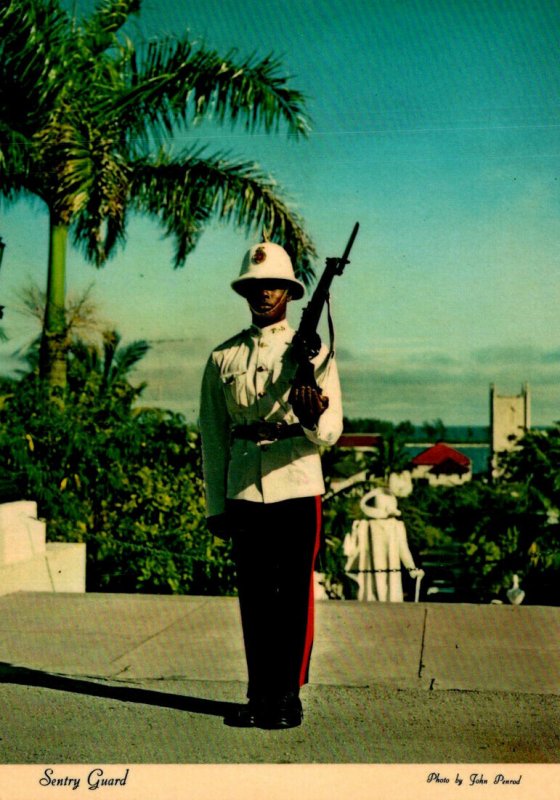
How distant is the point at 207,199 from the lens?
35.7 feet

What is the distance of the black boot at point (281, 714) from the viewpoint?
13.0ft

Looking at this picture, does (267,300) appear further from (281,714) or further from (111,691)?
(111,691)

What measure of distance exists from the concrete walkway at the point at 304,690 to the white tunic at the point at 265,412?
2.85 feet

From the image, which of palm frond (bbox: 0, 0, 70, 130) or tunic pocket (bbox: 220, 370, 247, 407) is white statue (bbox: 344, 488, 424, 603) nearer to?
palm frond (bbox: 0, 0, 70, 130)

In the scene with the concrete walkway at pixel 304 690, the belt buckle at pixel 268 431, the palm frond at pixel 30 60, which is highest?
the palm frond at pixel 30 60

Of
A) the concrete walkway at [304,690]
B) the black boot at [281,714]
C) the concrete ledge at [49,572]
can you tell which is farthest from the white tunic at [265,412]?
the concrete ledge at [49,572]

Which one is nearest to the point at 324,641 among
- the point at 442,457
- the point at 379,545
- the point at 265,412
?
the point at 265,412

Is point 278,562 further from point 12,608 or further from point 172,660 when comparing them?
point 12,608

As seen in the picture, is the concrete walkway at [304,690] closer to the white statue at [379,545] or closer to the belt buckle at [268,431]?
the belt buckle at [268,431]

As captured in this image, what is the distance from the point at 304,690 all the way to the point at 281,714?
0.61 meters

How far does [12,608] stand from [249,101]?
5731 mm

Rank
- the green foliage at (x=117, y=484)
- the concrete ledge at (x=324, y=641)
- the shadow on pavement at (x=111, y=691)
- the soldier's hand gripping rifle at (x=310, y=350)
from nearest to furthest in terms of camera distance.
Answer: the soldier's hand gripping rifle at (x=310, y=350)
the shadow on pavement at (x=111, y=691)
the concrete ledge at (x=324, y=641)
the green foliage at (x=117, y=484)

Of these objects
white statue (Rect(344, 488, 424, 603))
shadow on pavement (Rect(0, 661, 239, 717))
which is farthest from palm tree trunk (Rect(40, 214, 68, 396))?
shadow on pavement (Rect(0, 661, 239, 717))

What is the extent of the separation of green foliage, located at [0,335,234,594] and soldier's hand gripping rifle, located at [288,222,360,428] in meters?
4.86
